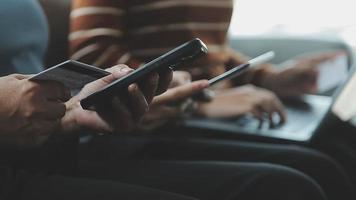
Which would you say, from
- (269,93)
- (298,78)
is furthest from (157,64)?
(298,78)

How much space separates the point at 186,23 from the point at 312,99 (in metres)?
0.36

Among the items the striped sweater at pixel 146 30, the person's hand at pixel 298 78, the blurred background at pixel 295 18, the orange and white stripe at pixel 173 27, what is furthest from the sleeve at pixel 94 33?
the blurred background at pixel 295 18

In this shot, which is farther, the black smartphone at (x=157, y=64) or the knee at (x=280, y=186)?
the knee at (x=280, y=186)

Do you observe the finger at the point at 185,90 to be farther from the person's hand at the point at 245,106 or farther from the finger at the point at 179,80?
the person's hand at the point at 245,106

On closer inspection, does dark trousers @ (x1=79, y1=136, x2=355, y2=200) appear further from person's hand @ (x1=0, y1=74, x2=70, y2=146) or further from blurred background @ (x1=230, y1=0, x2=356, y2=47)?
blurred background @ (x1=230, y1=0, x2=356, y2=47)

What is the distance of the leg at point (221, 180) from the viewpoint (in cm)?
73

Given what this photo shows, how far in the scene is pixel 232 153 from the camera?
92 cm

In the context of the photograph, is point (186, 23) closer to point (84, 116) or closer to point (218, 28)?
point (218, 28)

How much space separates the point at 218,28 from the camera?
1192 mm

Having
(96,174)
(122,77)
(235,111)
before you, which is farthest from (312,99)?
(122,77)

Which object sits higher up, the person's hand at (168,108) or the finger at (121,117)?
the finger at (121,117)

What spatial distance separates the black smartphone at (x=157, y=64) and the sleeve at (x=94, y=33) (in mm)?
411

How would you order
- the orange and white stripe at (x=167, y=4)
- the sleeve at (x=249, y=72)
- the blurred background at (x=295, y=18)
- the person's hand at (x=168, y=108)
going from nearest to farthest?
the person's hand at (x=168, y=108)
the orange and white stripe at (x=167, y=4)
the sleeve at (x=249, y=72)
the blurred background at (x=295, y=18)

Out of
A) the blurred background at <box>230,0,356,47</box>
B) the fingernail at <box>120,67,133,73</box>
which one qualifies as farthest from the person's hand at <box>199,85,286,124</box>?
the blurred background at <box>230,0,356,47</box>
